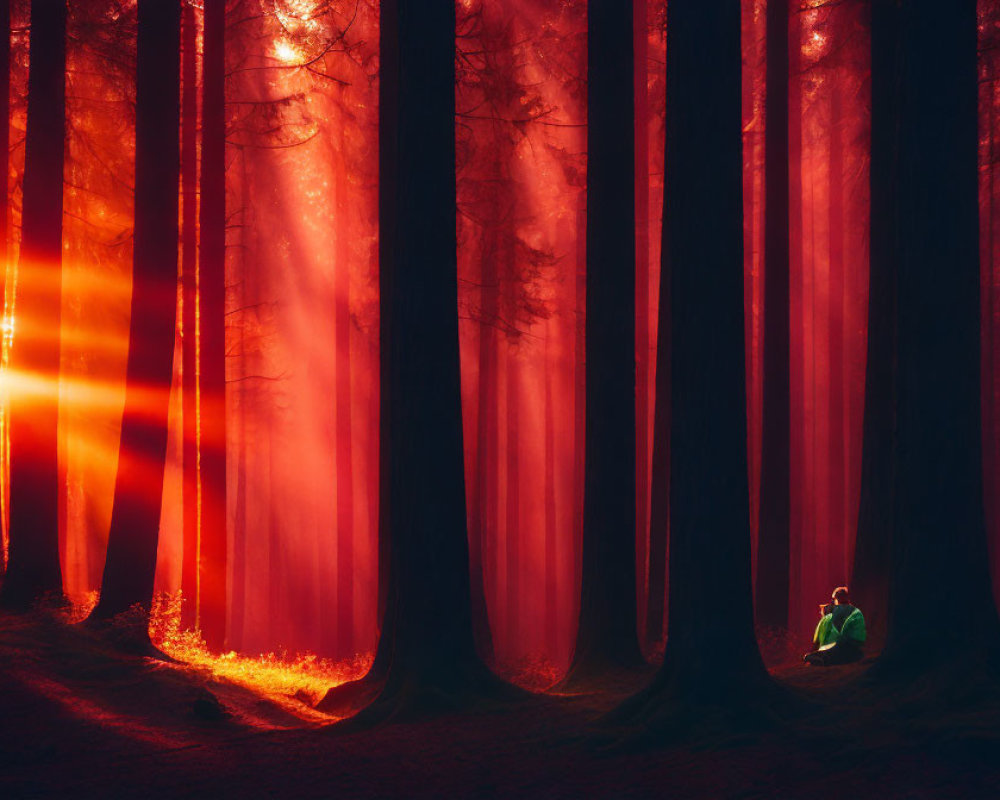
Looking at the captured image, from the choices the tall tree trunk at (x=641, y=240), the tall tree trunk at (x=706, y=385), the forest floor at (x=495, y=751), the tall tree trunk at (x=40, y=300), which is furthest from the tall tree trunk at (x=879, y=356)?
the tall tree trunk at (x=40, y=300)

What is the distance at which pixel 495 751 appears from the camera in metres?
8.62

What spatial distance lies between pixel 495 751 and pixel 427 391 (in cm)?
374

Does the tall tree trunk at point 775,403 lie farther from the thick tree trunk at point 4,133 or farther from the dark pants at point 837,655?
the thick tree trunk at point 4,133

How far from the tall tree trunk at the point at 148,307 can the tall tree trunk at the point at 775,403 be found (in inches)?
369

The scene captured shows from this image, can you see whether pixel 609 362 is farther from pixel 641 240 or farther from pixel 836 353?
pixel 836 353

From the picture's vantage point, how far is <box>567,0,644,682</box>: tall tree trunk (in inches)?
464

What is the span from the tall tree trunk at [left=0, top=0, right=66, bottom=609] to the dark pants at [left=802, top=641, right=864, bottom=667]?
10271 millimetres

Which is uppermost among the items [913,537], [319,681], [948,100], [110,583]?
[948,100]

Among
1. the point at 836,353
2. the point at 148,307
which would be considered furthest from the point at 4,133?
the point at 836,353

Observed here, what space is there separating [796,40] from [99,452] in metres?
17.6

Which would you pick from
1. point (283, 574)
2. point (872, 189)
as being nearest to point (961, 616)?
point (872, 189)

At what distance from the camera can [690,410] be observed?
8797 millimetres

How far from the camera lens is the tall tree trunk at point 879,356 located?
12.4m

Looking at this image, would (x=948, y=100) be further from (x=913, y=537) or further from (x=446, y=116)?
(x=446, y=116)
